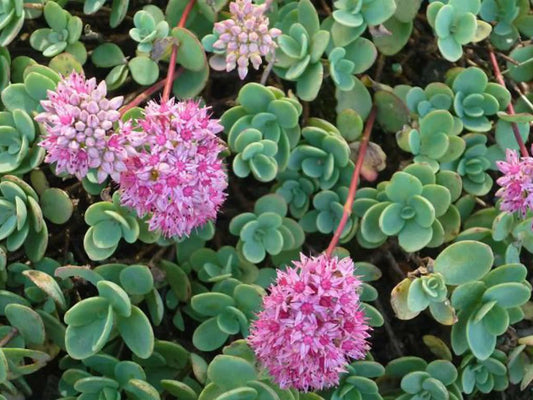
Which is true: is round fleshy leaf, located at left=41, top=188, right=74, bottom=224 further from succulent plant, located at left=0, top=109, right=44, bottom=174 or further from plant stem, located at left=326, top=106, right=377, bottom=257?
plant stem, located at left=326, top=106, right=377, bottom=257

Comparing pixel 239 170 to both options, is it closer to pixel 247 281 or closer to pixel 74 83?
pixel 247 281

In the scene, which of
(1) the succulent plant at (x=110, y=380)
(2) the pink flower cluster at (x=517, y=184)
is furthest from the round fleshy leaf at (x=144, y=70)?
(2) the pink flower cluster at (x=517, y=184)

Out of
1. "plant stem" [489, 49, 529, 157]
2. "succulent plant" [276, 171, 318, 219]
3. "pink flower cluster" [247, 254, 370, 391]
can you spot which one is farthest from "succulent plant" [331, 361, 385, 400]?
"plant stem" [489, 49, 529, 157]

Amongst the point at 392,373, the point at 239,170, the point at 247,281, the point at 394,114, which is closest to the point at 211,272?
the point at 247,281

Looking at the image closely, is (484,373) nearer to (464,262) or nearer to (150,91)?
(464,262)

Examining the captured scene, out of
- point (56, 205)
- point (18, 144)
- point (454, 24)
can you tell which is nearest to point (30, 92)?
point (18, 144)

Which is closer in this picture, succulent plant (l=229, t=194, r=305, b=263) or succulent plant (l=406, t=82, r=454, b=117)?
succulent plant (l=229, t=194, r=305, b=263)
